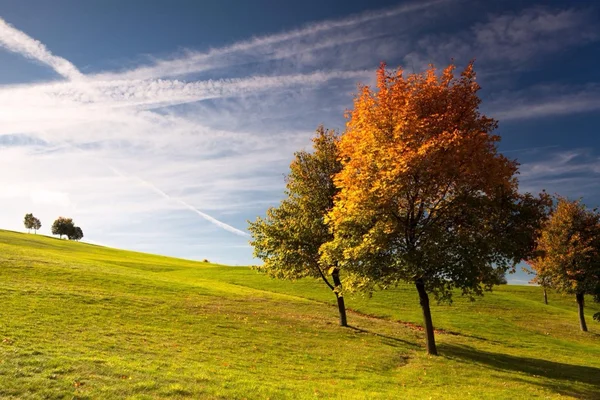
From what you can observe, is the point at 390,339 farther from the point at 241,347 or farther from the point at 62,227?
the point at 62,227

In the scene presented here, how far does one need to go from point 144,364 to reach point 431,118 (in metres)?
23.5

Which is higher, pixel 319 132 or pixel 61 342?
pixel 319 132

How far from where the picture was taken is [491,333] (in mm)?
45781

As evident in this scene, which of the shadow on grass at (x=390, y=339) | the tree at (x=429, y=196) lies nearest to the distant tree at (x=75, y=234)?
the shadow on grass at (x=390, y=339)

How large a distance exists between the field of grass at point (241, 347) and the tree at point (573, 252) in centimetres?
599

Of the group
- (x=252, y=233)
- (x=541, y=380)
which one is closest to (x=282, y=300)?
(x=252, y=233)

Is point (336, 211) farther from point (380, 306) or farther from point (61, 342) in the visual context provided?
point (380, 306)

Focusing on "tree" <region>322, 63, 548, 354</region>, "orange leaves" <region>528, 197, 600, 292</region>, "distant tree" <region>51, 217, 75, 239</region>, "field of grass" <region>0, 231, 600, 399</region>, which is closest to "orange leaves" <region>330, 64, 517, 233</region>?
"tree" <region>322, 63, 548, 354</region>

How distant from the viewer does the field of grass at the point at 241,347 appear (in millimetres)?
17641

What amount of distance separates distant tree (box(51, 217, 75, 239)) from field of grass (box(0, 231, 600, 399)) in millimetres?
150830

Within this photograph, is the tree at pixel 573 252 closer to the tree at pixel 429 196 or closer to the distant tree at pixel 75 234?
the tree at pixel 429 196

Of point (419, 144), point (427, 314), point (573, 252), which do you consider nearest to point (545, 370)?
point (427, 314)

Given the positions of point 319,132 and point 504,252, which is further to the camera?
point 319,132

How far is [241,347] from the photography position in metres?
27.3
